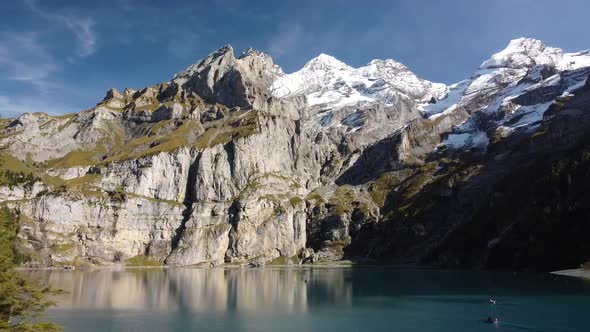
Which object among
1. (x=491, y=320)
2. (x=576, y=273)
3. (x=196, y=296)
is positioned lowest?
(x=491, y=320)

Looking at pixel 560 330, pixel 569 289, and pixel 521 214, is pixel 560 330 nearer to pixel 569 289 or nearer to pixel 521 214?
pixel 569 289

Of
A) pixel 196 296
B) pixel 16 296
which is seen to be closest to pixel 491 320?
pixel 16 296

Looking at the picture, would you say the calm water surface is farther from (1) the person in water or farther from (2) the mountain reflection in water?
(1) the person in water

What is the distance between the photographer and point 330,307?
91688 mm

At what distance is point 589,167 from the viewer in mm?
175375

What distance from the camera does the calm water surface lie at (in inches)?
2771

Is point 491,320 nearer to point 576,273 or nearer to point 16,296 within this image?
point 16,296

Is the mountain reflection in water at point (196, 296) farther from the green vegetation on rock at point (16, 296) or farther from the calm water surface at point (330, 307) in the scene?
the green vegetation on rock at point (16, 296)

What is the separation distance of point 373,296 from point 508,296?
27412 mm

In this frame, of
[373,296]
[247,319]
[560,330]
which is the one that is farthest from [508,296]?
[247,319]

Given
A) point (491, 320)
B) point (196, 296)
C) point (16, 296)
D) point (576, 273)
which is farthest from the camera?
point (576, 273)

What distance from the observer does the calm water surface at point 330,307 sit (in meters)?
70.4

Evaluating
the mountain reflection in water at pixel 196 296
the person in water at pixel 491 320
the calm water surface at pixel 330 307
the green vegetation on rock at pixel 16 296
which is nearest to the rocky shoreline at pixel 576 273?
the calm water surface at pixel 330 307

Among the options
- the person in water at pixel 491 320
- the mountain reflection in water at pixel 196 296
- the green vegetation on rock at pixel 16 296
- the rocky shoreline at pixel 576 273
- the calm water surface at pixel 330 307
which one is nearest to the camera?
the green vegetation on rock at pixel 16 296
